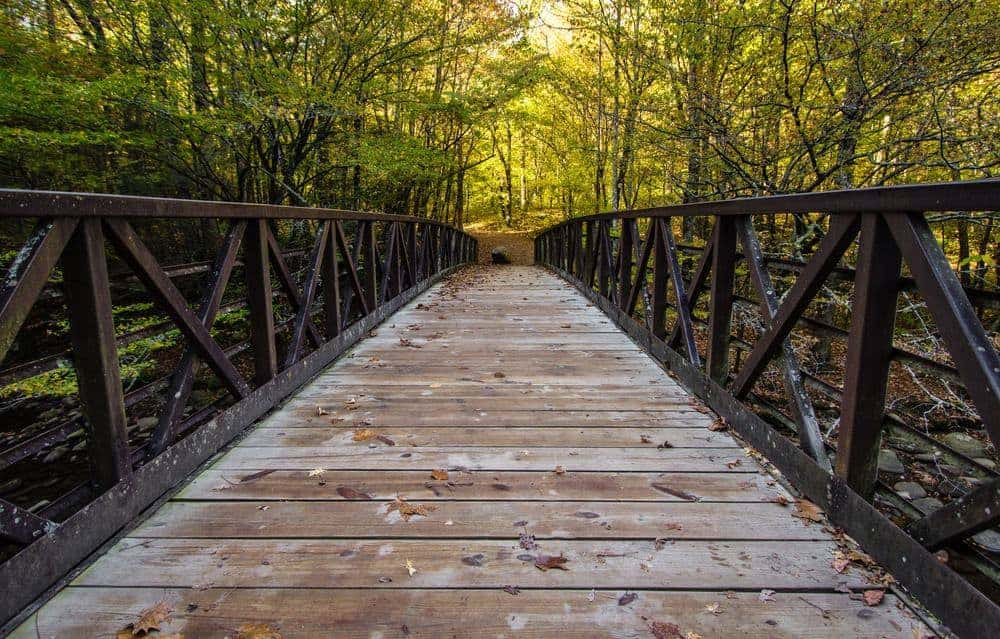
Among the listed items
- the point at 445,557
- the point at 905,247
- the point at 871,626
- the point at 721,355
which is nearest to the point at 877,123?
the point at 721,355

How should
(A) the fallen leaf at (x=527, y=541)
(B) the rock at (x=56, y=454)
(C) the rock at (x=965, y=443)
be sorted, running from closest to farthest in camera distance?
(A) the fallen leaf at (x=527, y=541) < (B) the rock at (x=56, y=454) < (C) the rock at (x=965, y=443)

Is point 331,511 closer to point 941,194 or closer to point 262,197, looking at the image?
point 941,194

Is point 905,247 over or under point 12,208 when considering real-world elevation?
under

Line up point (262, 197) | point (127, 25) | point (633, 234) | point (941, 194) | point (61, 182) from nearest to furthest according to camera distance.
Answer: point (941, 194)
point (633, 234)
point (127, 25)
point (61, 182)
point (262, 197)

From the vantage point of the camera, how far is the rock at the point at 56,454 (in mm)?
5785

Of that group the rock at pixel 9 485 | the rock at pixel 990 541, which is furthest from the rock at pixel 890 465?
the rock at pixel 9 485

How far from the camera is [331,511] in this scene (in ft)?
6.52

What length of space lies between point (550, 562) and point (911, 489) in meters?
5.12

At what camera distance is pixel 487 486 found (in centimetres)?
218

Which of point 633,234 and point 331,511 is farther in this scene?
point 633,234

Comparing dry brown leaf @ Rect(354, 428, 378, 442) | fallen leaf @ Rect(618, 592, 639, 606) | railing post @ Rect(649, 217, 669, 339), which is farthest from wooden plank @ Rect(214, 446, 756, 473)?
railing post @ Rect(649, 217, 669, 339)

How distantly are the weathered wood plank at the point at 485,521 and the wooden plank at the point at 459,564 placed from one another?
0.17 feet

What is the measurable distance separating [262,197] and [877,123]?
395 inches

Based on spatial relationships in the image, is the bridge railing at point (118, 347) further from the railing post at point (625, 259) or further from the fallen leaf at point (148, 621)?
the railing post at point (625, 259)
